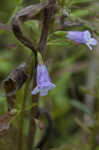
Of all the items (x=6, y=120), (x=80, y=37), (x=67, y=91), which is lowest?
(x=67, y=91)

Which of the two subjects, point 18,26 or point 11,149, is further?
point 11,149

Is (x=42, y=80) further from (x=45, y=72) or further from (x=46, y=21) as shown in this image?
(x=46, y=21)

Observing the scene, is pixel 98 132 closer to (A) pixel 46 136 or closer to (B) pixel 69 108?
(A) pixel 46 136

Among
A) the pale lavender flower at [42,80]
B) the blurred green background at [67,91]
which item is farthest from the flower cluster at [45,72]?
the blurred green background at [67,91]

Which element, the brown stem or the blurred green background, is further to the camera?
the blurred green background

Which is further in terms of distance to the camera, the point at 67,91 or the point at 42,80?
the point at 67,91

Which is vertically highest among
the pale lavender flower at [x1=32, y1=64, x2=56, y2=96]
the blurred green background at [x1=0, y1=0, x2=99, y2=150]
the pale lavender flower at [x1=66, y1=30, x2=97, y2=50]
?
the pale lavender flower at [x1=66, y1=30, x2=97, y2=50]

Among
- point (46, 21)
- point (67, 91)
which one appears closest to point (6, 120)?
point (46, 21)

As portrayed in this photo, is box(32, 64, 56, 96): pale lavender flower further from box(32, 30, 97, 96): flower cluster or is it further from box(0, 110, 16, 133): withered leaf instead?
box(0, 110, 16, 133): withered leaf

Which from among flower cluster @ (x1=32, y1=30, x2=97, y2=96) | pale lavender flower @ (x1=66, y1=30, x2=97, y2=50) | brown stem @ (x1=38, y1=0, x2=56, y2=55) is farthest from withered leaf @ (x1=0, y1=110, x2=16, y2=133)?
pale lavender flower @ (x1=66, y1=30, x2=97, y2=50)

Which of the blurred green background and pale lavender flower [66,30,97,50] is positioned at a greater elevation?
pale lavender flower [66,30,97,50]

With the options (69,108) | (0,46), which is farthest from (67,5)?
(0,46)
